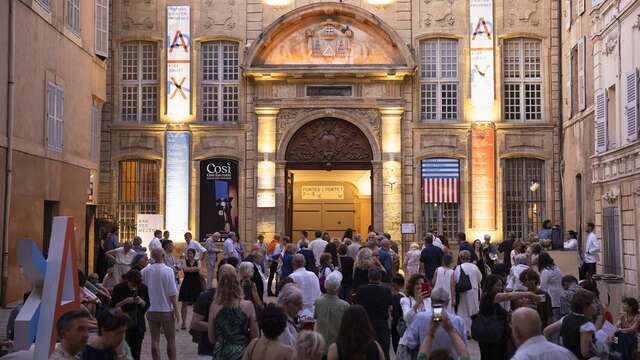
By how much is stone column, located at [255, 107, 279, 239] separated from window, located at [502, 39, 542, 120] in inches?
278

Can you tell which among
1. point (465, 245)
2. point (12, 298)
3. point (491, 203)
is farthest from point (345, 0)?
point (12, 298)

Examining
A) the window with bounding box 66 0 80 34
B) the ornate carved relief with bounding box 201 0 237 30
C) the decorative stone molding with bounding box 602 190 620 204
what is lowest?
the decorative stone molding with bounding box 602 190 620 204

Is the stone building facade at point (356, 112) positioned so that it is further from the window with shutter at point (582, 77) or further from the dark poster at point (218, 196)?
the window with shutter at point (582, 77)

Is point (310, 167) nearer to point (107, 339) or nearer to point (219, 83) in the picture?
point (219, 83)

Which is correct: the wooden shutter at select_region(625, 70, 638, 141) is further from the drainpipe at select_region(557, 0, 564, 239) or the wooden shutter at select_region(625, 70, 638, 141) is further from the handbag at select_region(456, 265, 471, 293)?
the drainpipe at select_region(557, 0, 564, 239)

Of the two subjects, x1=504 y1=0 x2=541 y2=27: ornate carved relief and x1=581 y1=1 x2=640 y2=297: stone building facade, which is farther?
x1=504 y1=0 x2=541 y2=27: ornate carved relief

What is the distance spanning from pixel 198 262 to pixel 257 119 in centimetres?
1149

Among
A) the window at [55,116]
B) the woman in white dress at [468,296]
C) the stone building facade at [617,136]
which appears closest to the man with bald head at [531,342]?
the woman in white dress at [468,296]

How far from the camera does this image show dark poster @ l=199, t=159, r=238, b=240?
27.7m

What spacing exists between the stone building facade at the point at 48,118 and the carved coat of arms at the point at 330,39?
Result: 607cm

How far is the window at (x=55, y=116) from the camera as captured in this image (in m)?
21.2

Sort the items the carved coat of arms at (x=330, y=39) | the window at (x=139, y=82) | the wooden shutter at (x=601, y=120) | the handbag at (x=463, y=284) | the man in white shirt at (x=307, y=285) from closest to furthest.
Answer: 1. the man in white shirt at (x=307, y=285)
2. the handbag at (x=463, y=284)
3. the wooden shutter at (x=601, y=120)
4. the carved coat of arms at (x=330, y=39)
5. the window at (x=139, y=82)

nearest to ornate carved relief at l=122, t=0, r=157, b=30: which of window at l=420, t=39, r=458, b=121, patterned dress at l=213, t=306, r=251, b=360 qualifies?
window at l=420, t=39, r=458, b=121

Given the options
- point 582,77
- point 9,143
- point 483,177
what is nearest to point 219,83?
point 483,177
